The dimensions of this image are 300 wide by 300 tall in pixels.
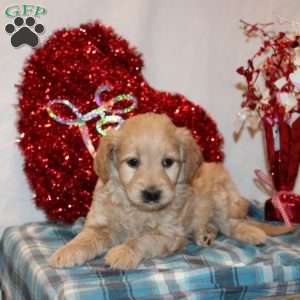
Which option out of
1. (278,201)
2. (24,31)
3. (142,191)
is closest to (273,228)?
(278,201)

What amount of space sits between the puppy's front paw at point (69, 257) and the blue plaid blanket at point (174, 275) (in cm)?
2

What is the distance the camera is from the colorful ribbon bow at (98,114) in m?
2.74

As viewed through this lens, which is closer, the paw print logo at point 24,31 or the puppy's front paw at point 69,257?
the puppy's front paw at point 69,257

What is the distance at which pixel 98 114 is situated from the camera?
2771mm

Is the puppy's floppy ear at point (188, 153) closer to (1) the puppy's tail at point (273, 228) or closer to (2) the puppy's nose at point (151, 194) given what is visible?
(2) the puppy's nose at point (151, 194)

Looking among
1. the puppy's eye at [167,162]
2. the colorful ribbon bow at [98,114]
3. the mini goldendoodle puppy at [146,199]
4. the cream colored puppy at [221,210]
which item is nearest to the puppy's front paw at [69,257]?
the mini goldendoodle puppy at [146,199]

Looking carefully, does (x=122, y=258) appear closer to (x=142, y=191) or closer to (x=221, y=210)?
(x=142, y=191)

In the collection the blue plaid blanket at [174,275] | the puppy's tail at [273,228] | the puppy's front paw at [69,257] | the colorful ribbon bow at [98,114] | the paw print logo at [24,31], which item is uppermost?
the paw print logo at [24,31]

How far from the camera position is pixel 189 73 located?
3238 millimetres

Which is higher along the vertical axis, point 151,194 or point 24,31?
point 24,31

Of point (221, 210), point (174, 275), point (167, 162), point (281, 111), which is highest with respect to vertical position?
point (281, 111)

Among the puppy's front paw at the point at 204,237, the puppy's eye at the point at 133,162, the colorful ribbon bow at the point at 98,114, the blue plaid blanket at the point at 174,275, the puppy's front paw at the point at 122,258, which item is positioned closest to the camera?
the blue plaid blanket at the point at 174,275

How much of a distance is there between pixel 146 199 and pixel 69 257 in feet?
1.19

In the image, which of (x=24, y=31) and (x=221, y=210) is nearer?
(x=221, y=210)
